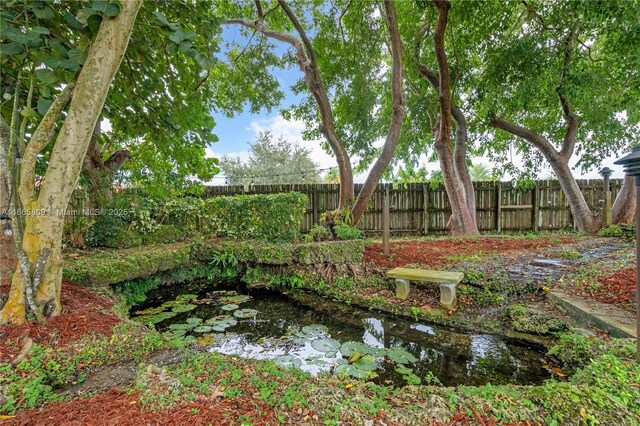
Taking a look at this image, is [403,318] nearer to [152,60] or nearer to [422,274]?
[422,274]

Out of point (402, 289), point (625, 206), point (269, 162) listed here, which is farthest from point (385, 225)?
point (269, 162)

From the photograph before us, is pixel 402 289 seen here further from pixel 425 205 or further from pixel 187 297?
pixel 425 205

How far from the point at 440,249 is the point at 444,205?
4020 mm

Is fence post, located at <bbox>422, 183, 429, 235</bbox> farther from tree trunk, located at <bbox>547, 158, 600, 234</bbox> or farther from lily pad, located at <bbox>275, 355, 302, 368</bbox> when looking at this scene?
lily pad, located at <bbox>275, 355, 302, 368</bbox>

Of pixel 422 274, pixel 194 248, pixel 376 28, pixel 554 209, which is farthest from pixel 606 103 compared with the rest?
pixel 194 248

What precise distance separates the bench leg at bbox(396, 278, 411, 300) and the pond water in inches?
17.6

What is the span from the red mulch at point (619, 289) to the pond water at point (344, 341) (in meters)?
0.98

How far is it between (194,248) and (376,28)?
6.63 m

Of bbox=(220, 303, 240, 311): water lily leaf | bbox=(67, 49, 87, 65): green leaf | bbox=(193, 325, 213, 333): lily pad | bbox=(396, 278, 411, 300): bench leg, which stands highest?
bbox=(67, 49, 87, 65): green leaf

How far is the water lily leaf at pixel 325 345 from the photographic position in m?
2.80

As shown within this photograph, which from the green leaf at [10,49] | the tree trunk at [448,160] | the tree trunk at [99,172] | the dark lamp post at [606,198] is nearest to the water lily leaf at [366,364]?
the green leaf at [10,49]

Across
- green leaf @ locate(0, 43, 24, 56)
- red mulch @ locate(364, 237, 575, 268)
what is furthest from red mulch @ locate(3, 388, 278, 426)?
red mulch @ locate(364, 237, 575, 268)

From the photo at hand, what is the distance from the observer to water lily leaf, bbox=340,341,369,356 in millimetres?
2717

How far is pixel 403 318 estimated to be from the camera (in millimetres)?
3598
